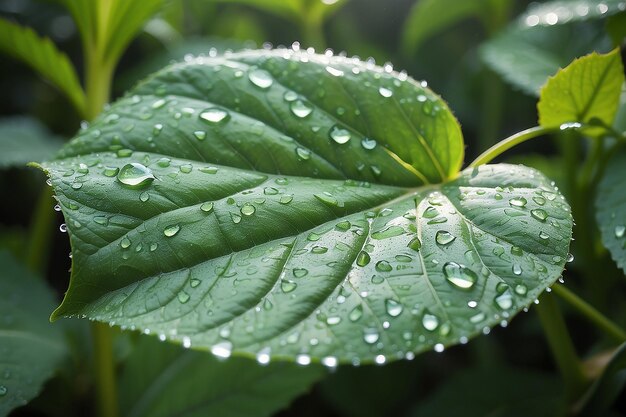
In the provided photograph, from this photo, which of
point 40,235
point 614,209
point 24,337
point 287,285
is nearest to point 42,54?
point 40,235

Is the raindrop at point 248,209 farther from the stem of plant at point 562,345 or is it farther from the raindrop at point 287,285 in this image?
the stem of plant at point 562,345

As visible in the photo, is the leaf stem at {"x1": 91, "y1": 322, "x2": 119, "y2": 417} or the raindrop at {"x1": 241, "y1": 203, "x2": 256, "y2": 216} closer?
the raindrop at {"x1": 241, "y1": 203, "x2": 256, "y2": 216}

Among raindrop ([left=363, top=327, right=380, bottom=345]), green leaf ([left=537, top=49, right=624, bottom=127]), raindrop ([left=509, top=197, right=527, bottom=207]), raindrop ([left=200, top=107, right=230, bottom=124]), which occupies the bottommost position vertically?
raindrop ([left=200, top=107, right=230, bottom=124])

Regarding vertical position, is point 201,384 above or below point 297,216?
below

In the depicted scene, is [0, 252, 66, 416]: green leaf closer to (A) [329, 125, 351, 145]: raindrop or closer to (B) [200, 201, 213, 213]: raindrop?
(B) [200, 201, 213, 213]: raindrop

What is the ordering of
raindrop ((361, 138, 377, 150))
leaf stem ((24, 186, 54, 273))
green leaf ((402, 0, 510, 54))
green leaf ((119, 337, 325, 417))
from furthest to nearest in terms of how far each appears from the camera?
green leaf ((402, 0, 510, 54))
leaf stem ((24, 186, 54, 273))
green leaf ((119, 337, 325, 417))
raindrop ((361, 138, 377, 150))

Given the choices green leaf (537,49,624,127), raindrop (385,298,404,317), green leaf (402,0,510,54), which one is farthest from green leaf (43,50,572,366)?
green leaf (402,0,510,54)

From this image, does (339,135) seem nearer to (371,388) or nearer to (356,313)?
(356,313)
